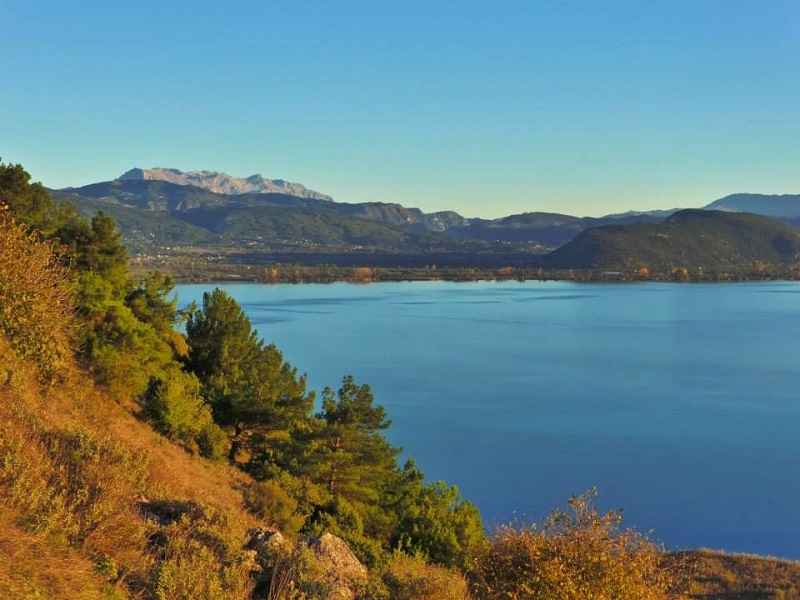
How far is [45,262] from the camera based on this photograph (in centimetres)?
1324

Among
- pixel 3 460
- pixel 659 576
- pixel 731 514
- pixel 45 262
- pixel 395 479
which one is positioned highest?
pixel 45 262

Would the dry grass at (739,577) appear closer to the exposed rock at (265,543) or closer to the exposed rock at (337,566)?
the exposed rock at (337,566)

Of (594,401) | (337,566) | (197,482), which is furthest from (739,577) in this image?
(594,401)

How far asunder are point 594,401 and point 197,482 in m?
41.6

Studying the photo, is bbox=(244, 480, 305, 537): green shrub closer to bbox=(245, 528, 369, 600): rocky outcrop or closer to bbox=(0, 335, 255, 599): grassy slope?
bbox=(0, 335, 255, 599): grassy slope

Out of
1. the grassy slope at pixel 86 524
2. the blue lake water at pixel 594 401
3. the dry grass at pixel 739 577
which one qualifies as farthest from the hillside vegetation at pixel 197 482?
the blue lake water at pixel 594 401

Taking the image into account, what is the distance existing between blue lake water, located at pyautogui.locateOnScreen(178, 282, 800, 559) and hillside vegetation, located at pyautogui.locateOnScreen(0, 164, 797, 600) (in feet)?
20.8

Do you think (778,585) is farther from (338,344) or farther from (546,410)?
(338,344)

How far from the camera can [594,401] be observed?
5069cm

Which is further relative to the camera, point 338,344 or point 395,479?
point 338,344

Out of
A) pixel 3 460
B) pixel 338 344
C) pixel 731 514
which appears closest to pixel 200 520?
pixel 3 460

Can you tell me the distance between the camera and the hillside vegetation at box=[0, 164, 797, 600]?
21.3 feet

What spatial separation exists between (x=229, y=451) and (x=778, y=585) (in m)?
17.9

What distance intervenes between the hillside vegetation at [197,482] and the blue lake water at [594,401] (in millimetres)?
6333
